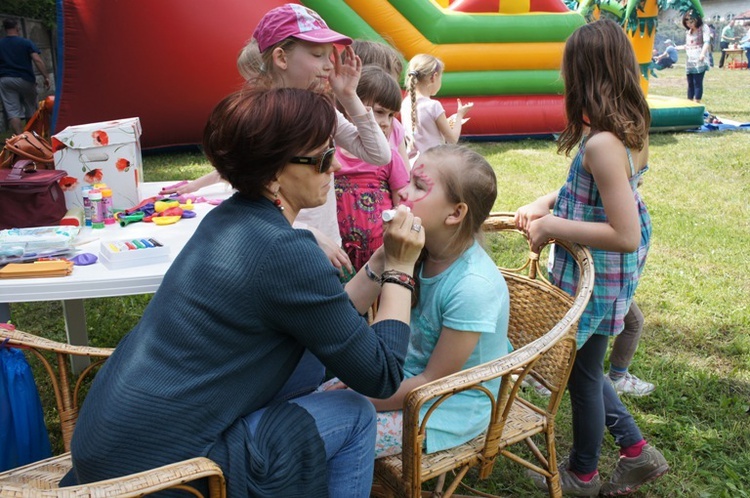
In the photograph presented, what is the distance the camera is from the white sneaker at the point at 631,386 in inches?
119

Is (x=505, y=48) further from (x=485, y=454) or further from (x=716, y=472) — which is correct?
(x=485, y=454)

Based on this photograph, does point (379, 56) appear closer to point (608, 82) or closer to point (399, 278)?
point (608, 82)

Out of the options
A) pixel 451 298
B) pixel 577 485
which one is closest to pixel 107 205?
pixel 451 298

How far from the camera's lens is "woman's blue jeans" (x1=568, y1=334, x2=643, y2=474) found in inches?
87.6

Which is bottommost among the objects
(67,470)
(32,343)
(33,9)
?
(67,470)

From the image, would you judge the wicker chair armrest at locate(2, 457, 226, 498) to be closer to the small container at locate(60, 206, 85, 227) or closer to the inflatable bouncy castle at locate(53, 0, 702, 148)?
the small container at locate(60, 206, 85, 227)

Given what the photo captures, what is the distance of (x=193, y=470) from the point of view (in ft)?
4.02

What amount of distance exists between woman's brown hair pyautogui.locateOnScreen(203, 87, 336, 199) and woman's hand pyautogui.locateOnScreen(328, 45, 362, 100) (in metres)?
0.88

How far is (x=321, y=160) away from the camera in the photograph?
5.03 feet

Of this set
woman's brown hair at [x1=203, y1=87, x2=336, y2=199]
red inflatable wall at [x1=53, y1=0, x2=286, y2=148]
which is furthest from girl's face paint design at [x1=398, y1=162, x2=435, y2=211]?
red inflatable wall at [x1=53, y1=0, x2=286, y2=148]

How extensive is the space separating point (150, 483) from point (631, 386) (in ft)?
7.97

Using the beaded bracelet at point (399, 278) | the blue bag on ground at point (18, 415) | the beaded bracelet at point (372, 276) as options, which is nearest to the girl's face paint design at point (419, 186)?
the beaded bracelet at point (372, 276)

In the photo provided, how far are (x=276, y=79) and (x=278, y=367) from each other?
1219mm

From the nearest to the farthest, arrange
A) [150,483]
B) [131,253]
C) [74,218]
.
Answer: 1. [150,483]
2. [131,253]
3. [74,218]
